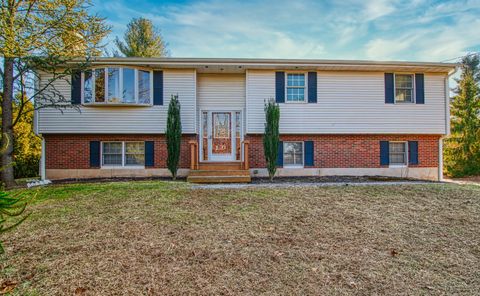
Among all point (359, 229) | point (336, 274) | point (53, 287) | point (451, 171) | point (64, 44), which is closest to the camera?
point (53, 287)

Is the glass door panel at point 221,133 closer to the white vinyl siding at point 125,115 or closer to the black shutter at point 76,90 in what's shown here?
the white vinyl siding at point 125,115

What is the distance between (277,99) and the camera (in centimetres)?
1024

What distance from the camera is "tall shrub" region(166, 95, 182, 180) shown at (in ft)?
29.9

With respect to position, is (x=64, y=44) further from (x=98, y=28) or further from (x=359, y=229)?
(x=359, y=229)

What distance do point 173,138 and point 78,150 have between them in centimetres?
398

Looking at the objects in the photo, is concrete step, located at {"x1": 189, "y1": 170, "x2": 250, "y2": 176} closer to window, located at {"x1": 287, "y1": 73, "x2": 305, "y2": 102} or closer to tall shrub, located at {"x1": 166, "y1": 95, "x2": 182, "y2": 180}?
tall shrub, located at {"x1": 166, "y1": 95, "x2": 182, "y2": 180}

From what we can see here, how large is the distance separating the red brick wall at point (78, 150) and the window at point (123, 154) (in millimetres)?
269

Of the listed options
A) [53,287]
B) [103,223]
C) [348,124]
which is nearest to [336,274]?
[53,287]

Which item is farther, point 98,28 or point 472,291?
point 98,28

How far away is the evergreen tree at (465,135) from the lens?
605 inches

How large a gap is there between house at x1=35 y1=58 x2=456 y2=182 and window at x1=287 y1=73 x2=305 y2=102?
41 mm

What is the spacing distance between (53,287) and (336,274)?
3156 millimetres

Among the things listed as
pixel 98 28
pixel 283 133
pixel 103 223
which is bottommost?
pixel 103 223

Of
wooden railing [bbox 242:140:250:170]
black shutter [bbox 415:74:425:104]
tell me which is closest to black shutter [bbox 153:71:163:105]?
wooden railing [bbox 242:140:250:170]
